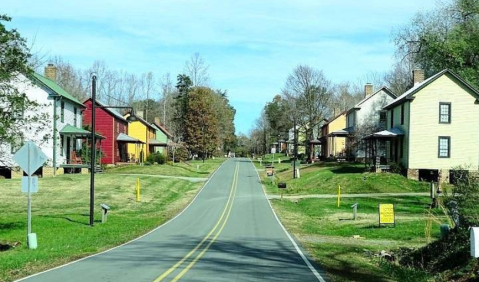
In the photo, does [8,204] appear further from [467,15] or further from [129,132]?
[129,132]

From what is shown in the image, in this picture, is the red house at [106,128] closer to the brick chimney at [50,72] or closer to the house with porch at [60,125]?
the house with porch at [60,125]

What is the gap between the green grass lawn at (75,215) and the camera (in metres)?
16.8

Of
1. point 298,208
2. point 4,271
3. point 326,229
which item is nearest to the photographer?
point 4,271

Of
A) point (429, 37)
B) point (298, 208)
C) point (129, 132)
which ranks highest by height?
point (429, 37)

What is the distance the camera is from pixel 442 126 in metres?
47.2

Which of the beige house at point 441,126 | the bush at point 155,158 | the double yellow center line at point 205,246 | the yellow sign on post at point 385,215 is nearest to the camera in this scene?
the double yellow center line at point 205,246

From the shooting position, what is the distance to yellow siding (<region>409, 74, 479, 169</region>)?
46.9 m

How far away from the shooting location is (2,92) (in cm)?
2223

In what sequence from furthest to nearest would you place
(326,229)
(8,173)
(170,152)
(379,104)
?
1. (170,152)
2. (379,104)
3. (8,173)
4. (326,229)

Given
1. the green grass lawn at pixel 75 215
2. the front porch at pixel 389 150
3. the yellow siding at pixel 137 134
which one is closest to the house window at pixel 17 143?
the green grass lawn at pixel 75 215

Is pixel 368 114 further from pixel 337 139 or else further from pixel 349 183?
pixel 349 183

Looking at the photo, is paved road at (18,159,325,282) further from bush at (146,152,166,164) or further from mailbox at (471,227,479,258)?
bush at (146,152,166,164)

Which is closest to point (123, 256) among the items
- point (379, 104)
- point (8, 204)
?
point (8, 204)

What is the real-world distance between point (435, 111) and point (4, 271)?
41.2 meters
